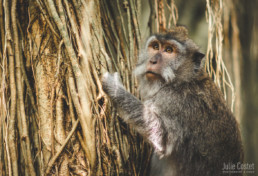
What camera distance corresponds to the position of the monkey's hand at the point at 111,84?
2.79m

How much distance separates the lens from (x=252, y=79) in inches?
175

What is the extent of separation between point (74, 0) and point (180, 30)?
4.52 ft

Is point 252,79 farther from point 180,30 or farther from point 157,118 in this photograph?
point 157,118

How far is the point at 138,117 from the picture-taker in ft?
9.72

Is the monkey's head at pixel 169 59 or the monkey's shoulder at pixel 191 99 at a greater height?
the monkey's head at pixel 169 59

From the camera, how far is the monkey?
2.95 meters

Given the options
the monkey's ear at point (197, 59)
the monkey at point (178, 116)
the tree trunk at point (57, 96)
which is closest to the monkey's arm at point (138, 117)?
the monkey at point (178, 116)

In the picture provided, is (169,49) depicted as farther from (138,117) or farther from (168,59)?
(138,117)

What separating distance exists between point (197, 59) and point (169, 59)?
0.36m

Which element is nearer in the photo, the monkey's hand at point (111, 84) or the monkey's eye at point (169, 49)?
the monkey's hand at point (111, 84)

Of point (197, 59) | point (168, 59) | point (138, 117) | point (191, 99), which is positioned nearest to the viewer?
point (138, 117)

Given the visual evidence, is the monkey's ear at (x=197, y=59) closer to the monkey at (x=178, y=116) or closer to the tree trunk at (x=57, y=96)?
the monkey at (x=178, y=116)

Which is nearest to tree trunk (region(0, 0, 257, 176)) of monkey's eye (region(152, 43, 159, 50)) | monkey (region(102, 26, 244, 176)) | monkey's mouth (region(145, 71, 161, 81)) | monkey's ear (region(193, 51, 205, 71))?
monkey (region(102, 26, 244, 176))

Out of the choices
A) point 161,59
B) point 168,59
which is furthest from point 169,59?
point 161,59
